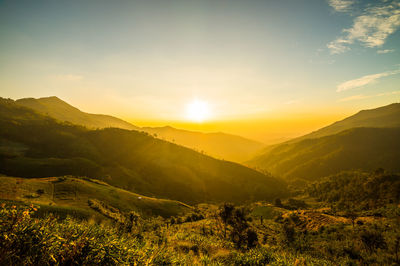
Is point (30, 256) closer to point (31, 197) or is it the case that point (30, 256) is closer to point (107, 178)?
point (31, 197)

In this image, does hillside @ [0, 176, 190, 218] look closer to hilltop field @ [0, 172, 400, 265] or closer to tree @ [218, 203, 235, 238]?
hilltop field @ [0, 172, 400, 265]

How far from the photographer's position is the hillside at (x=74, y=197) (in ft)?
167

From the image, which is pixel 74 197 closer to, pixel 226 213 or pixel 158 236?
pixel 226 213

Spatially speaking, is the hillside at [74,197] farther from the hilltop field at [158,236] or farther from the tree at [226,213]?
the tree at [226,213]

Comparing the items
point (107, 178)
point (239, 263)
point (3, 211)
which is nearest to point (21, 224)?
point (3, 211)

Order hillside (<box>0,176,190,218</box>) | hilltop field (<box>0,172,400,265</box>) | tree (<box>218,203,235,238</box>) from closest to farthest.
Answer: hilltop field (<box>0,172,400,265</box>) < tree (<box>218,203,235,238</box>) < hillside (<box>0,176,190,218</box>)

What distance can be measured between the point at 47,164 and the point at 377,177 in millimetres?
247506

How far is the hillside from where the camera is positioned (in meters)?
51.0

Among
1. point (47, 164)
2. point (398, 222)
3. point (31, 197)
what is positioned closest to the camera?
point (398, 222)

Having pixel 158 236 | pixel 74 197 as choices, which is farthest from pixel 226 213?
pixel 74 197

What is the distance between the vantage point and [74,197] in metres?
Answer: 63.1

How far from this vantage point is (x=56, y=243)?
5.99 metres

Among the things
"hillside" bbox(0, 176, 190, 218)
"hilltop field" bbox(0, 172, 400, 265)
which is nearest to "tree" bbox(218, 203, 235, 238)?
"hilltop field" bbox(0, 172, 400, 265)

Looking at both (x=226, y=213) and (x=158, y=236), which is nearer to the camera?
(x=158, y=236)
